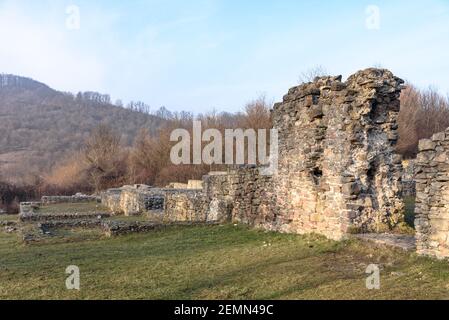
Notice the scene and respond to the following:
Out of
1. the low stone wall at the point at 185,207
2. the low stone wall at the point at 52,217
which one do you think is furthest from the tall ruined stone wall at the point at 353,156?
the low stone wall at the point at 52,217

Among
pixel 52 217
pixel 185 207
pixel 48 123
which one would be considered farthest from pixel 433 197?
pixel 48 123

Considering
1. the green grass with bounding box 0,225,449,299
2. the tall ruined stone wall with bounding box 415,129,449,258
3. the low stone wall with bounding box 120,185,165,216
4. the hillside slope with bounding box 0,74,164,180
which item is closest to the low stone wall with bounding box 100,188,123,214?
the low stone wall with bounding box 120,185,165,216

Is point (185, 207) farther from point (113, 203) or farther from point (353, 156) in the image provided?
point (353, 156)

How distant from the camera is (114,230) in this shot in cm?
1275

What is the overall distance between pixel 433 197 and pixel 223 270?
340 cm

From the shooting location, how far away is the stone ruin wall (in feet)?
31.0

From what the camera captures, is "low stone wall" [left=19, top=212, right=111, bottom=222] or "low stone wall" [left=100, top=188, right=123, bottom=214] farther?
"low stone wall" [left=100, top=188, right=123, bottom=214]

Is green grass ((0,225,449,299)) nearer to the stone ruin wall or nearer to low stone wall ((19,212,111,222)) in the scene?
the stone ruin wall

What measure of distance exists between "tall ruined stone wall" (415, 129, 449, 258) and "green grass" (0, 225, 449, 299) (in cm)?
27

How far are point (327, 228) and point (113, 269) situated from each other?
4177 millimetres

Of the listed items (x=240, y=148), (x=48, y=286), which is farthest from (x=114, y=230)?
(x=240, y=148)

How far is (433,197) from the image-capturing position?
24.1ft
